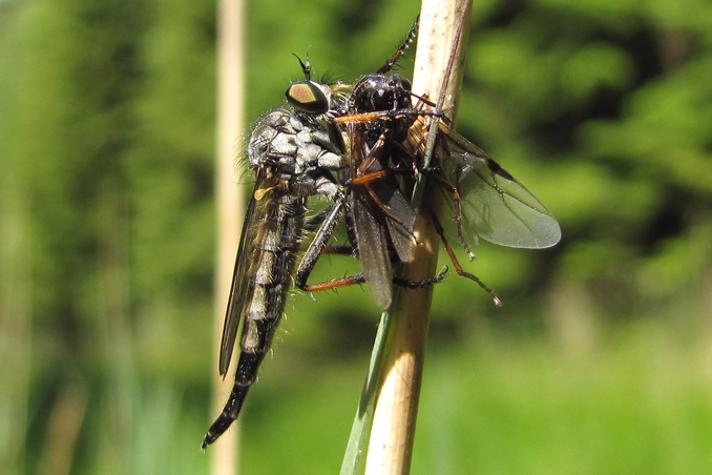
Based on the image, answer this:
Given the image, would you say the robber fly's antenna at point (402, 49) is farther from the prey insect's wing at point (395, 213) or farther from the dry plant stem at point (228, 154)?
the dry plant stem at point (228, 154)

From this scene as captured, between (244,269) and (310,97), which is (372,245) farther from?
(244,269)

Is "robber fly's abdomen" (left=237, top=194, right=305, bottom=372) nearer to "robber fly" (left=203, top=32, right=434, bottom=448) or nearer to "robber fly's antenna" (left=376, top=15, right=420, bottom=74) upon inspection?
"robber fly" (left=203, top=32, right=434, bottom=448)

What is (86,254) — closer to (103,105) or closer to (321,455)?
(103,105)

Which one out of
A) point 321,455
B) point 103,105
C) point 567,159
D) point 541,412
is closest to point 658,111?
point 567,159

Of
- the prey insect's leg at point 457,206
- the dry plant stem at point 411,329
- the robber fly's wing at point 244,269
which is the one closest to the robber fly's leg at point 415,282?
the dry plant stem at point 411,329

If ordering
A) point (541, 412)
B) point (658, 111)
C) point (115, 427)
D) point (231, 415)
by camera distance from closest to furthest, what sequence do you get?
point (231, 415) → point (115, 427) → point (541, 412) → point (658, 111)
